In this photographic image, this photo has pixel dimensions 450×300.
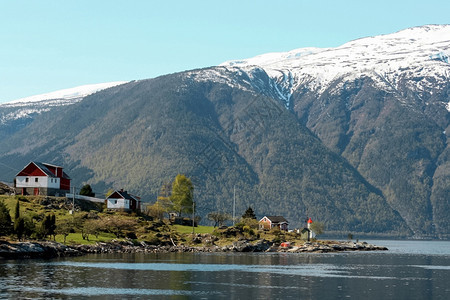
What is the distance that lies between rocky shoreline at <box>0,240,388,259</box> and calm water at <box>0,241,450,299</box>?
5354 mm

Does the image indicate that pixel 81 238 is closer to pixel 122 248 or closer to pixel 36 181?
pixel 122 248

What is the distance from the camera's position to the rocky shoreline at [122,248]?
11088 cm

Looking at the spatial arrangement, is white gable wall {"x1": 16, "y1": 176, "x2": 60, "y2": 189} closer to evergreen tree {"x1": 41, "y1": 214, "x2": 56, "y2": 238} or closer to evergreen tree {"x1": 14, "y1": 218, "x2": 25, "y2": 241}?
evergreen tree {"x1": 41, "y1": 214, "x2": 56, "y2": 238}

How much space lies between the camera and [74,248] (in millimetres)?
126625

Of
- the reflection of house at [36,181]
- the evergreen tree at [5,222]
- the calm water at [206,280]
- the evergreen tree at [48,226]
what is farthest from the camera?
the reflection of house at [36,181]

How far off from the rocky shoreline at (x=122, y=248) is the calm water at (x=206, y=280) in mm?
5354

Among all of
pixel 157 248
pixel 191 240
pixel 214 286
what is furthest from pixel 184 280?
pixel 191 240

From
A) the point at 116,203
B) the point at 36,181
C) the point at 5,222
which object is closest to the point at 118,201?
the point at 116,203

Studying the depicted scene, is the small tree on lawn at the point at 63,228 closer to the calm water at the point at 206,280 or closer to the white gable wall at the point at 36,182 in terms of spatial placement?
the calm water at the point at 206,280

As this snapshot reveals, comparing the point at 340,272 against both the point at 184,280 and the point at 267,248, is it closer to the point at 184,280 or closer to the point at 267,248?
the point at 184,280

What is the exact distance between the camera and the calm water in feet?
239

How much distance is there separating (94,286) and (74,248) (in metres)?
51.7

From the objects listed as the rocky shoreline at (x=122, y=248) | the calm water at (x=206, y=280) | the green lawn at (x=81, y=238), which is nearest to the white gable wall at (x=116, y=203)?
the rocky shoreline at (x=122, y=248)

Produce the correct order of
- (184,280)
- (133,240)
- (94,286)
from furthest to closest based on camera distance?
(133,240)
(184,280)
(94,286)
